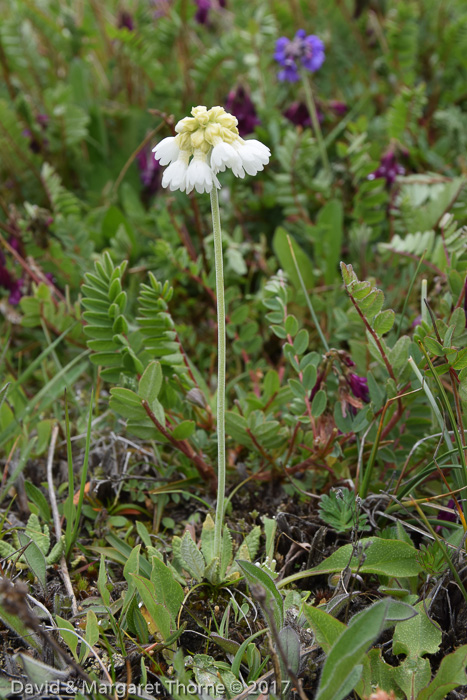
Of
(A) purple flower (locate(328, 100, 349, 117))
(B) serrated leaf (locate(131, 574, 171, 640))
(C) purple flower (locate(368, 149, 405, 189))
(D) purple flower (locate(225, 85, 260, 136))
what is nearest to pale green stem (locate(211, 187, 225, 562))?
(B) serrated leaf (locate(131, 574, 171, 640))

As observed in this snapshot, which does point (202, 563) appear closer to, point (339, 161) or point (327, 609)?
point (327, 609)

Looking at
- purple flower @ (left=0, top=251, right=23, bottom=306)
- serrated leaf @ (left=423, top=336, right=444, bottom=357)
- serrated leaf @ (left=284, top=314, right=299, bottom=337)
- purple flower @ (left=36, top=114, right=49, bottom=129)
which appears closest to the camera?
serrated leaf @ (left=423, top=336, right=444, bottom=357)

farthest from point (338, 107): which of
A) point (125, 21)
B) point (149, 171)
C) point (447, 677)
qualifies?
point (447, 677)

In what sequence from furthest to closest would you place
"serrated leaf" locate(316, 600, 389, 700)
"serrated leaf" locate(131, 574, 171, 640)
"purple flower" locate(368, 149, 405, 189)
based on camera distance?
"purple flower" locate(368, 149, 405, 189), "serrated leaf" locate(131, 574, 171, 640), "serrated leaf" locate(316, 600, 389, 700)

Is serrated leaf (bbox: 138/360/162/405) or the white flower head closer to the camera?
the white flower head

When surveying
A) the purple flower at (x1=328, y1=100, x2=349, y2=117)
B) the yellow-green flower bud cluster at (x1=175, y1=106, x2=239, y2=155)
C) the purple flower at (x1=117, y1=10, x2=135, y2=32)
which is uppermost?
the purple flower at (x1=117, y1=10, x2=135, y2=32)

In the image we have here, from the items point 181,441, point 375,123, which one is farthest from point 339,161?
point 181,441

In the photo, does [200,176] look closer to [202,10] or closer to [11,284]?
[11,284]

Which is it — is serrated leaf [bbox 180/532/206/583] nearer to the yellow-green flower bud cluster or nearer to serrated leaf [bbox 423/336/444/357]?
serrated leaf [bbox 423/336/444/357]
